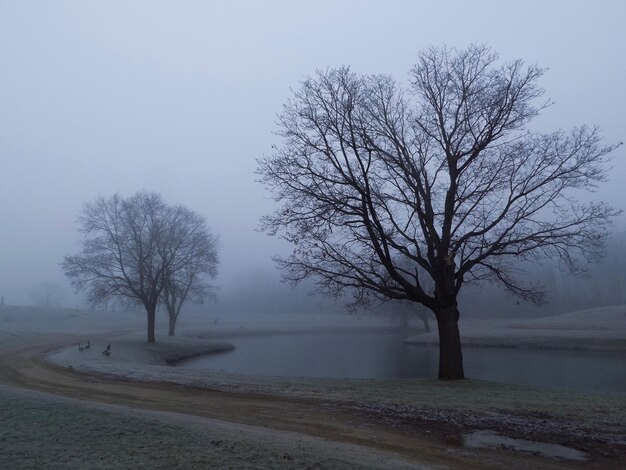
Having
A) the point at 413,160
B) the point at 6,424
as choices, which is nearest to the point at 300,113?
the point at 413,160

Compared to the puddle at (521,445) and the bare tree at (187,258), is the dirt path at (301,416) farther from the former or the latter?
the bare tree at (187,258)

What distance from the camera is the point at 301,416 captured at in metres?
11.9

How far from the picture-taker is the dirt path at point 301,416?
8.84 metres

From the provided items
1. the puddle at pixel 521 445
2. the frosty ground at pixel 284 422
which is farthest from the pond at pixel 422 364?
the puddle at pixel 521 445

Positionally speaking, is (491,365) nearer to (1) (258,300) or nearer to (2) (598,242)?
(2) (598,242)

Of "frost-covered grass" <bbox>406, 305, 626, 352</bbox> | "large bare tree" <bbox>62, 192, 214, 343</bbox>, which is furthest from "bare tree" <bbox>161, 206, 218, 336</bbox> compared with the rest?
"frost-covered grass" <bbox>406, 305, 626, 352</bbox>

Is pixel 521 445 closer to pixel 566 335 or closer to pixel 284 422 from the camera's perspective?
pixel 284 422

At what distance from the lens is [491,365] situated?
109 ft

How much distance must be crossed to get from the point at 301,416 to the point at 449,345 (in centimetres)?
879

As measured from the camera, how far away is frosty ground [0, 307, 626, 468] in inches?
314

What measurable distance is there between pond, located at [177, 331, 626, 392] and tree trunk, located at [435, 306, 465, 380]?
6.24 metres

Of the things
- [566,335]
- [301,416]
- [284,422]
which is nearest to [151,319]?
[301,416]

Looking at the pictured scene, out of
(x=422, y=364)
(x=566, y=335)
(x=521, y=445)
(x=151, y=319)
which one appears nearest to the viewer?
(x=521, y=445)

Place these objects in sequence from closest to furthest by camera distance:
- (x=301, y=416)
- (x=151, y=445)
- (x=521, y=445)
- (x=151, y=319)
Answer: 1. (x=151, y=445)
2. (x=521, y=445)
3. (x=301, y=416)
4. (x=151, y=319)
